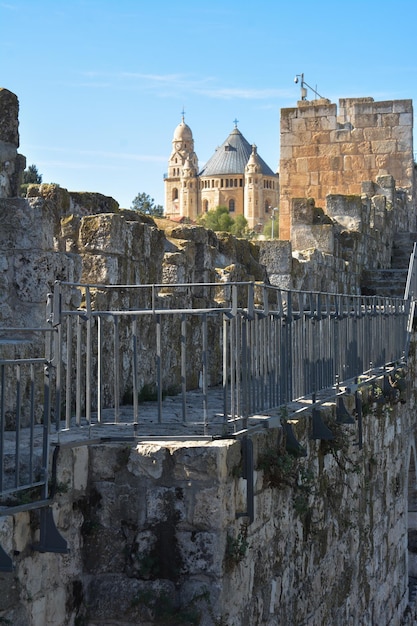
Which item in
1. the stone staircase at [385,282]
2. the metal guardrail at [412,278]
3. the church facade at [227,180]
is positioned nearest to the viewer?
the metal guardrail at [412,278]

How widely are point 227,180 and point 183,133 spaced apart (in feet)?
28.5

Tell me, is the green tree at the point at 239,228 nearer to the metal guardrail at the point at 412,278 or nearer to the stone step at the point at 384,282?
the stone step at the point at 384,282

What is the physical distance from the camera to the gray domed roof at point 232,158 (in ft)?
430

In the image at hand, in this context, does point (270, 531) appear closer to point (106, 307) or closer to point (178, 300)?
point (106, 307)

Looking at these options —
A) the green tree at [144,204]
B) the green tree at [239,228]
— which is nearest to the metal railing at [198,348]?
the green tree at [239,228]

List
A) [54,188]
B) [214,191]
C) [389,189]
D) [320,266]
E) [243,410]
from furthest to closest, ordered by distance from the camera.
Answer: [214,191]
[389,189]
[320,266]
[54,188]
[243,410]

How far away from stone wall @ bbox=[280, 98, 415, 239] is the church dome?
115449 millimetres

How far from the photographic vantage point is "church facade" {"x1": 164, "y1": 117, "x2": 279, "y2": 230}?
12762 cm

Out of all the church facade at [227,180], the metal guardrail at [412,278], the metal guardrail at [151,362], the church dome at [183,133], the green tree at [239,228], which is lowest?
the metal guardrail at [151,362]

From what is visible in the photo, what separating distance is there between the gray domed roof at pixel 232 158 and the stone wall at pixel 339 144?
113 m

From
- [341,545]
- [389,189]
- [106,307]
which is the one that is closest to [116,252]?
[106,307]

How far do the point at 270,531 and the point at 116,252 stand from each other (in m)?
2.11

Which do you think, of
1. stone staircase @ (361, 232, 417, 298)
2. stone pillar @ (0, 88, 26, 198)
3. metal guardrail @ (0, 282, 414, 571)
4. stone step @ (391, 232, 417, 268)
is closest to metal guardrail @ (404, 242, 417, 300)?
stone staircase @ (361, 232, 417, 298)

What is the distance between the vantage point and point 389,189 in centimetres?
1705
